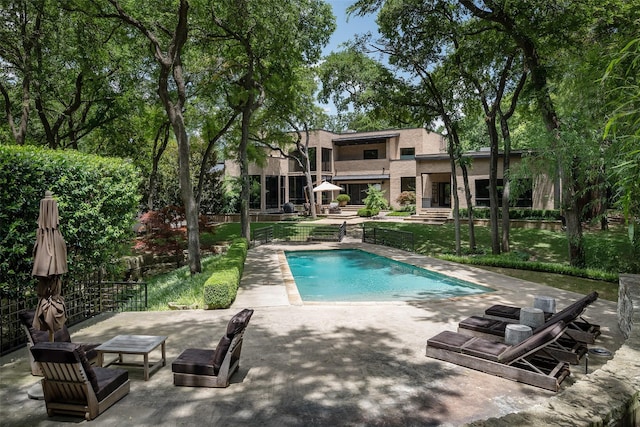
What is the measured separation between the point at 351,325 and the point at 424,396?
10.3 ft

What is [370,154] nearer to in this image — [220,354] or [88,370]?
[220,354]

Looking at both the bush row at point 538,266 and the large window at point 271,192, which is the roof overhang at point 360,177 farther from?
the bush row at point 538,266

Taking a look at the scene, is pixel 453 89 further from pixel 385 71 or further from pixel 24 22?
pixel 24 22

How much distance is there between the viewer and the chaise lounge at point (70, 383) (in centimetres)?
445

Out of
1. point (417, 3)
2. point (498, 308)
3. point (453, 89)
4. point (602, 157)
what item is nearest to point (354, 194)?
point (453, 89)

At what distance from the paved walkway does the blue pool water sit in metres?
2.84

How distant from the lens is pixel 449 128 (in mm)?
17625

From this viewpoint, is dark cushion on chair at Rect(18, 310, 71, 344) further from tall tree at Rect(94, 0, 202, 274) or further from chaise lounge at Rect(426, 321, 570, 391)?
tall tree at Rect(94, 0, 202, 274)

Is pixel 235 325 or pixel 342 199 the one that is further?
pixel 342 199

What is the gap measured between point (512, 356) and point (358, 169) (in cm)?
3554

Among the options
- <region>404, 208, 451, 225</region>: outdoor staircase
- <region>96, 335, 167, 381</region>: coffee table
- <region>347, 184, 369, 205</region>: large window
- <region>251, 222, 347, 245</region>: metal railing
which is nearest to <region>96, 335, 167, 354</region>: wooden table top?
<region>96, 335, 167, 381</region>: coffee table

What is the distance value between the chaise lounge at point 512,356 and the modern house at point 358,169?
26867mm

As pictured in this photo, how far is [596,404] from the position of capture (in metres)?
2.85

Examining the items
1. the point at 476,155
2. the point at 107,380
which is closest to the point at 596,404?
the point at 107,380
